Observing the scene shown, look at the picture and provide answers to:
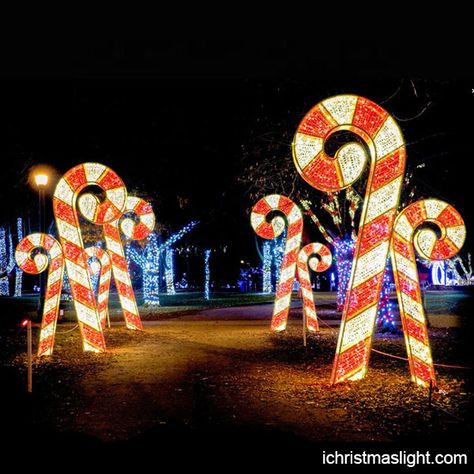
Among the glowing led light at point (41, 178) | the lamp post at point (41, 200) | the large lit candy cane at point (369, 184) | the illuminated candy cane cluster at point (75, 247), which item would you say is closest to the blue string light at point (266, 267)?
the lamp post at point (41, 200)

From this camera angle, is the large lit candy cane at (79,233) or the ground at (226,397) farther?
the large lit candy cane at (79,233)

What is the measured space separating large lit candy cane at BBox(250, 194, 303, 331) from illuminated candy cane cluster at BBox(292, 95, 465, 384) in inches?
279

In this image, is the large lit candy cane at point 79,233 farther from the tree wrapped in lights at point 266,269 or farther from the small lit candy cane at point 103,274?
the tree wrapped in lights at point 266,269

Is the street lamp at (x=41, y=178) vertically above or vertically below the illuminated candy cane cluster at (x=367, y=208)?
above

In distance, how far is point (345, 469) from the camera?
189 inches

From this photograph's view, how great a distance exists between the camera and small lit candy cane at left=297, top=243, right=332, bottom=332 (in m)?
15.3

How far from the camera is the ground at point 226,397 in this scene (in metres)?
5.73

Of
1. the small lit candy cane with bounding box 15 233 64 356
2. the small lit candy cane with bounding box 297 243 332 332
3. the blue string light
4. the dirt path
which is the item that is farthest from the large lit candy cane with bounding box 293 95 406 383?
the blue string light

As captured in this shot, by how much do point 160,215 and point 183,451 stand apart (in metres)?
24.7

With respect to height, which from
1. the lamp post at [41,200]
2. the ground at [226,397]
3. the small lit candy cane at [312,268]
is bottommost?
the ground at [226,397]

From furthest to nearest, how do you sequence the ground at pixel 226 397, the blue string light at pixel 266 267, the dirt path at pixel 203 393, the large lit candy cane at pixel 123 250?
1. the blue string light at pixel 266 267
2. the large lit candy cane at pixel 123 250
3. the dirt path at pixel 203 393
4. the ground at pixel 226 397

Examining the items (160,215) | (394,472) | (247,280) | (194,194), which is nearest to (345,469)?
(394,472)

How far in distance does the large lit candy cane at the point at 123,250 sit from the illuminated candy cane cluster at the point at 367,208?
779 centimetres

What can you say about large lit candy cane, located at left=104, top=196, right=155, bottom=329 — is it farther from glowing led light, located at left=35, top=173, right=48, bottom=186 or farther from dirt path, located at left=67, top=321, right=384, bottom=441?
dirt path, located at left=67, top=321, right=384, bottom=441
